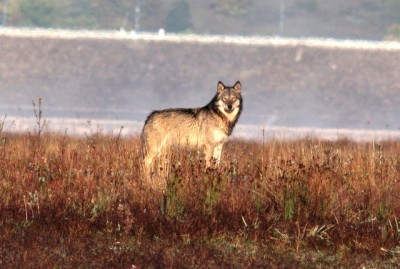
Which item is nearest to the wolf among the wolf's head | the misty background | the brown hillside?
the wolf's head

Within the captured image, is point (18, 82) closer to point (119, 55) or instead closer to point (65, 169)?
point (119, 55)

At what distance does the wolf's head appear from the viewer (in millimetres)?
18203

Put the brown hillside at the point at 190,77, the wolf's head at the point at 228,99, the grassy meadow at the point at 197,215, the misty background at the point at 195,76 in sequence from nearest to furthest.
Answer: the grassy meadow at the point at 197,215 → the wolf's head at the point at 228,99 → the misty background at the point at 195,76 → the brown hillside at the point at 190,77

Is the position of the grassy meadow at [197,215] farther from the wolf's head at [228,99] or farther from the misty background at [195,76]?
the misty background at [195,76]

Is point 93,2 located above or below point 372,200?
above

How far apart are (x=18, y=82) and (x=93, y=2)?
4156cm

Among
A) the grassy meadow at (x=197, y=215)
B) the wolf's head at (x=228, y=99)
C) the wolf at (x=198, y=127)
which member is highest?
the wolf's head at (x=228, y=99)

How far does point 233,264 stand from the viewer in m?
11.5

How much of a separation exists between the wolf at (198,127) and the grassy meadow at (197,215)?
224cm

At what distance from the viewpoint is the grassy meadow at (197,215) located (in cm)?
1177

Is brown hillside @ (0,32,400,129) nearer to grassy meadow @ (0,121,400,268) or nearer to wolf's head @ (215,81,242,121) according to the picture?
wolf's head @ (215,81,242,121)

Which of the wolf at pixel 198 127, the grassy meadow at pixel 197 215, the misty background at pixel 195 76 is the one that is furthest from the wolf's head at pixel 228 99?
the misty background at pixel 195 76

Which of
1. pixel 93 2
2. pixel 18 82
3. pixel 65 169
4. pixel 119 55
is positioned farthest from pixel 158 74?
pixel 65 169

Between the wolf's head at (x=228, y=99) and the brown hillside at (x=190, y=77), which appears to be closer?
the wolf's head at (x=228, y=99)
